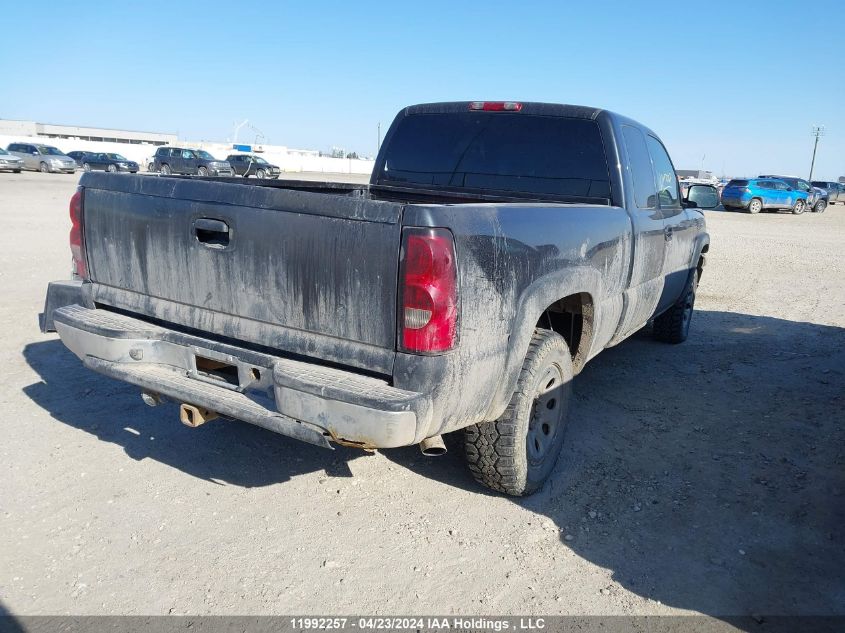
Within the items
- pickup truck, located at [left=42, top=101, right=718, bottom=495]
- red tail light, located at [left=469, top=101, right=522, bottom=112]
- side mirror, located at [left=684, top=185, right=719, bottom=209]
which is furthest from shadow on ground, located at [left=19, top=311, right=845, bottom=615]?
red tail light, located at [left=469, top=101, right=522, bottom=112]

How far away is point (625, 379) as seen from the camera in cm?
561

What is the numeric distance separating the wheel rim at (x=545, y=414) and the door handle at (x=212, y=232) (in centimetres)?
171

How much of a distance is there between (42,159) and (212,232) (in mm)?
35328

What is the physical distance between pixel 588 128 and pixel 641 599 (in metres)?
2.81

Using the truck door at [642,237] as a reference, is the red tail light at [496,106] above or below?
above

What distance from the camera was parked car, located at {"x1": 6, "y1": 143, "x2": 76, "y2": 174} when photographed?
32.5m

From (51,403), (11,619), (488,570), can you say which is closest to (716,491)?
(488,570)

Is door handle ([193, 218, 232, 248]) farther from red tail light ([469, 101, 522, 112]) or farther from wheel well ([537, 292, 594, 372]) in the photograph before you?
red tail light ([469, 101, 522, 112])

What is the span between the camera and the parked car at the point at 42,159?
3253 centimetres

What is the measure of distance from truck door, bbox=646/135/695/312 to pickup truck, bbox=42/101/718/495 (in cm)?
91

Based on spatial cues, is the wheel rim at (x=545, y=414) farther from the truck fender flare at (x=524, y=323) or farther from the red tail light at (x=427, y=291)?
the red tail light at (x=427, y=291)

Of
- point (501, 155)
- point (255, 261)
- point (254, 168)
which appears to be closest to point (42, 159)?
point (254, 168)

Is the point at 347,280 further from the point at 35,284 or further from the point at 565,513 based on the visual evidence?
the point at 35,284

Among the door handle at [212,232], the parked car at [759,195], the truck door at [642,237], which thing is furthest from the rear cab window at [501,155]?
the parked car at [759,195]
